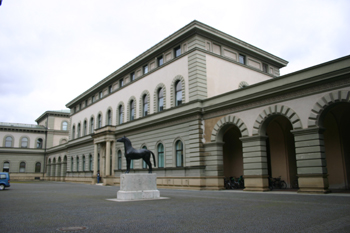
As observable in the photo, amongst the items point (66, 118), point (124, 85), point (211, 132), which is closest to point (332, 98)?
point (211, 132)

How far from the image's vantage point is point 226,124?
25391 millimetres

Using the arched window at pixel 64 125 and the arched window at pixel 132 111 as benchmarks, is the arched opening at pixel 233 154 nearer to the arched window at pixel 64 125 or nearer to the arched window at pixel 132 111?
the arched window at pixel 132 111

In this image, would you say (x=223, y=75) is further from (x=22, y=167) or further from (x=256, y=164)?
(x=22, y=167)

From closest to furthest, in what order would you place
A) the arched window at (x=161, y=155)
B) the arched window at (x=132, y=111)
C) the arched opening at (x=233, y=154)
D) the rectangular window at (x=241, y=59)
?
the arched opening at (x=233, y=154) → the arched window at (x=161, y=155) → the rectangular window at (x=241, y=59) → the arched window at (x=132, y=111)

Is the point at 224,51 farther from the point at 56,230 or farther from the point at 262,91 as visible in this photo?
the point at 56,230

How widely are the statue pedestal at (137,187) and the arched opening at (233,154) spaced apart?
1411 cm

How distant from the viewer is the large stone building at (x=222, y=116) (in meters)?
19.5

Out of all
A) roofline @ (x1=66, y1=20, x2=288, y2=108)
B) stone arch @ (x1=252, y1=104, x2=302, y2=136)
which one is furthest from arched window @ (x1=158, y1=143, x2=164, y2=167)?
stone arch @ (x1=252, y1=104, x2=302, y2=136)

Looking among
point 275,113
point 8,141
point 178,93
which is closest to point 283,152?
point 275,113

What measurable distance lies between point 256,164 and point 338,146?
6.05 metres

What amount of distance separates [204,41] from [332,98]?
14092 mm

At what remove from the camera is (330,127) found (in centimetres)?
Answer: 2320

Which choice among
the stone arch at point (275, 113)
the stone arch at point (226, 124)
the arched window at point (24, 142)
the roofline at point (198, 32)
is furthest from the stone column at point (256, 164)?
the arched window at point (24, 142)

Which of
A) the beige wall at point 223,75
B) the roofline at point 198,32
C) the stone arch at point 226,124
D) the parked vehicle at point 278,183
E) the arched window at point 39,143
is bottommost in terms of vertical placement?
the parked vehicle at point 278,183
